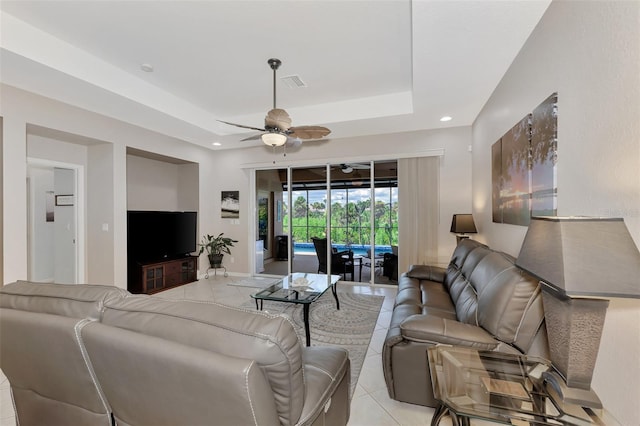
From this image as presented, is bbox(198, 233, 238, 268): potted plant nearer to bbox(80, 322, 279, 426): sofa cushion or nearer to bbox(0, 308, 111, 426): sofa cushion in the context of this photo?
bbox(0, 308, 111, 426): sofa cushion

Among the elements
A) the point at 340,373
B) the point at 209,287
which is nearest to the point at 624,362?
the point at 340,373

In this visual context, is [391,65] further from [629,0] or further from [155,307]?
[155,307]

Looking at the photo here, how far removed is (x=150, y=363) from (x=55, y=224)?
576 cm

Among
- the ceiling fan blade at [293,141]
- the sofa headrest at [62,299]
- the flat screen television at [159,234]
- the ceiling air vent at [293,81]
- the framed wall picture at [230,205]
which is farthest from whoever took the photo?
the framed wall picture at [230,205]

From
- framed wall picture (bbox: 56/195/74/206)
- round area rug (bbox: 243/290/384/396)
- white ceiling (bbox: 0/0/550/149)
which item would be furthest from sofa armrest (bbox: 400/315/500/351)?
framed wall picture (bbox: 56/195/74/206)

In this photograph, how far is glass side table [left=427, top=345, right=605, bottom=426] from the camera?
1086 mm

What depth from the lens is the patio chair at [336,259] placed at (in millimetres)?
5340

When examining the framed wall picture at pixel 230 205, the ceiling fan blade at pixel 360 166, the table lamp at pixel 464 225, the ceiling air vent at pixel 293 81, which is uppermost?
the ceiling air vent at pixel 293 81

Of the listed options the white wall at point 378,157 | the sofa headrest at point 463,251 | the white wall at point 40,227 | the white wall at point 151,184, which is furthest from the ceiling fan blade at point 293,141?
the white wall at point 40,227

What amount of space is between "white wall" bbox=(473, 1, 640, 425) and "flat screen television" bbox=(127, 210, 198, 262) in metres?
5.48

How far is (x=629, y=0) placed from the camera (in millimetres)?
1150

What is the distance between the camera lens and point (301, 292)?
3229 millimetres

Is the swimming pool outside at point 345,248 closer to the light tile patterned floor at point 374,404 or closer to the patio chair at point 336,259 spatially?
the patio chair at point 336,259

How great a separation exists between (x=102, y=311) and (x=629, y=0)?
8.40 feet
